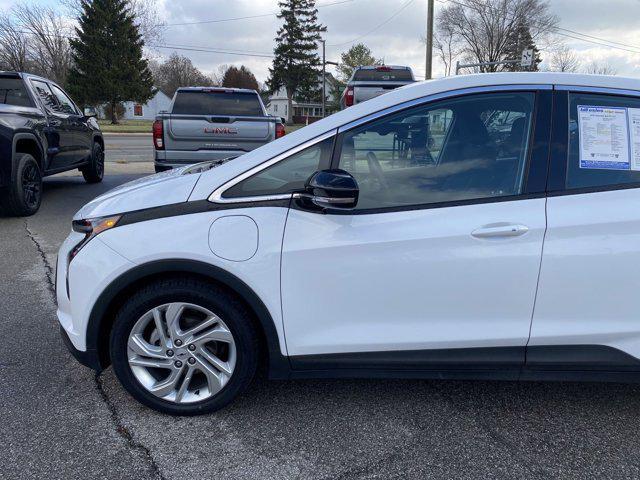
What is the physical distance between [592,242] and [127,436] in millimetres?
2369

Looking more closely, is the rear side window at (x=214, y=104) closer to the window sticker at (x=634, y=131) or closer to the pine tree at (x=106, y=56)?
the window sticker at (x=634, y=131)

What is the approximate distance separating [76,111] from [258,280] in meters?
8.58

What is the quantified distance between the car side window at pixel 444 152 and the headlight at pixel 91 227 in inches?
45.9

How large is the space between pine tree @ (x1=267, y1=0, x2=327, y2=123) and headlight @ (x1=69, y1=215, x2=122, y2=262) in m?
66.4

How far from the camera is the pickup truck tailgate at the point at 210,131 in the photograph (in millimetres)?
7676

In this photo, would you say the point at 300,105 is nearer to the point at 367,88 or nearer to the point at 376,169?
the point at 367,88

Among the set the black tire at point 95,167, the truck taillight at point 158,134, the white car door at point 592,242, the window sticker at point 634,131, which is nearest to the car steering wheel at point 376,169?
the white car door at point 592,242

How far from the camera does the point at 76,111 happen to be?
963cm

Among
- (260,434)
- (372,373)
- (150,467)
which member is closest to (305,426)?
(260,434)

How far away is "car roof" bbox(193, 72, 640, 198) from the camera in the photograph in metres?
2.57

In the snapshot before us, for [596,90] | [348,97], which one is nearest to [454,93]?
[596,90]

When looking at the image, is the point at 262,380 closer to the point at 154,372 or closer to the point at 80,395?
the point at 154,372

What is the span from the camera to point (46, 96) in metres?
8.32

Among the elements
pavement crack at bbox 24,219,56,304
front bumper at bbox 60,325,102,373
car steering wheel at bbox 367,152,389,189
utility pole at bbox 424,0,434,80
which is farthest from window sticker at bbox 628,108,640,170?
utility pole at bbox 424,0,434,80
